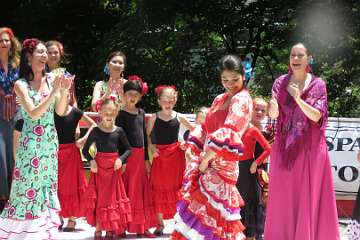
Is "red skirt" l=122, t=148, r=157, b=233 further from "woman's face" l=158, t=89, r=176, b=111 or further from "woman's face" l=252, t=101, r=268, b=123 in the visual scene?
"woman's face" l=252, t=101, r=268, b=123

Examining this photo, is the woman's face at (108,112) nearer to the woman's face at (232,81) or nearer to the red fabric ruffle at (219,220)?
the woman's face at (232,81)

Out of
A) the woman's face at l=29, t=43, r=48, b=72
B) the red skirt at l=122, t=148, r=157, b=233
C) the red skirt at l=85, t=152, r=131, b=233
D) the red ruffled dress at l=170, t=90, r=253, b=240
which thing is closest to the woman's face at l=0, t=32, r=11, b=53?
the woman's face at l=29, t=43, r=48, b=72

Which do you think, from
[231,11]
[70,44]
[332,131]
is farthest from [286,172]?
[70,44]

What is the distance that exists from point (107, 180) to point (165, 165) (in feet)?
2.26

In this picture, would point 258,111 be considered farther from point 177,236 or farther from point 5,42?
point 5,42

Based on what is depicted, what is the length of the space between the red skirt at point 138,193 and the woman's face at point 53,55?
1227 millimetres

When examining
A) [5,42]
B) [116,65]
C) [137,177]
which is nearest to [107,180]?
[137,177]

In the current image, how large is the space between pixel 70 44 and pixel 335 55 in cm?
618

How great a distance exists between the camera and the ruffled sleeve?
438cm

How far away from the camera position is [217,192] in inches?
182

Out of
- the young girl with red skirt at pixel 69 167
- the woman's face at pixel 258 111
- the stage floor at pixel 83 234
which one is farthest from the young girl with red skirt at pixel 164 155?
the woman's face at pixel 258 111

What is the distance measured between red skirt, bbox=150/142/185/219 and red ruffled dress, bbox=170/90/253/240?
1547mm

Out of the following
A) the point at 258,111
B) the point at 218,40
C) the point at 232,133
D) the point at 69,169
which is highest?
the point at 218,40

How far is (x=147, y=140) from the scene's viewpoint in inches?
251
